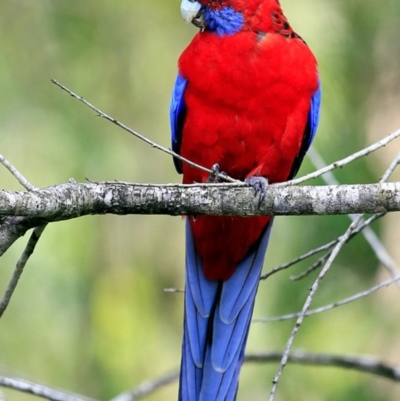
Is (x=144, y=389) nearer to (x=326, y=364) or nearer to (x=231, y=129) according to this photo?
(x=326, y=364)

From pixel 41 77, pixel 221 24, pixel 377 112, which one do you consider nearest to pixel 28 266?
pixel 41 77

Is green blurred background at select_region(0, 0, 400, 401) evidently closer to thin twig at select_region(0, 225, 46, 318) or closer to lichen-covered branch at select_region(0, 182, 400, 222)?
lichen-covered branch at select_region(0, 182, 400, 222)

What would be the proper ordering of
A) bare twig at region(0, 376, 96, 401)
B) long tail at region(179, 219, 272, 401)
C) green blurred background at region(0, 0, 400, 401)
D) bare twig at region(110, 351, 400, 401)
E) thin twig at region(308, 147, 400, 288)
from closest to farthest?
bare twig at region(0, 376, 96, 401) < thin twig at region(308, 147, 400, 288) < bare twig at region(110, 351, 400, 401) < long tail at region(179, 219, 272, 401) < green blurred background at region(0, 0, 400, 401)

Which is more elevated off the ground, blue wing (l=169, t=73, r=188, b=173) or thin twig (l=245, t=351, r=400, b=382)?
blue wing (l=169, t=73, r=188, b=173)

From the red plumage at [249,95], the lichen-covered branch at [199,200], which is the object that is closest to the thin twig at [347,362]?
the red plumage at [249,95]

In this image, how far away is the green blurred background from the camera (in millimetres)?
3934

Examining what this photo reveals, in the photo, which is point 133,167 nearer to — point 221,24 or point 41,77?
point 41,77

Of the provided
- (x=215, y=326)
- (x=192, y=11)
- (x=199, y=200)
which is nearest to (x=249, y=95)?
(x=192, y=11)

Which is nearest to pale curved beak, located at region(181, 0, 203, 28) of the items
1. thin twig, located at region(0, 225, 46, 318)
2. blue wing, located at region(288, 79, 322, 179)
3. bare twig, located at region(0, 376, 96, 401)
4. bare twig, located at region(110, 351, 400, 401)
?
blue wing, located at region(288, 79, 322, 179)

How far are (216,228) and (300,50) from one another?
0.95 m

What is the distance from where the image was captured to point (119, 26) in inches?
166

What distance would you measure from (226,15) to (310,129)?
2.28 ft

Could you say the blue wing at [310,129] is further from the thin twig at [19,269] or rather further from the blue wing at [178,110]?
the thin twig at [19,269]

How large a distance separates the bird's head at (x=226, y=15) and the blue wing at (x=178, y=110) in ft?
0.92
